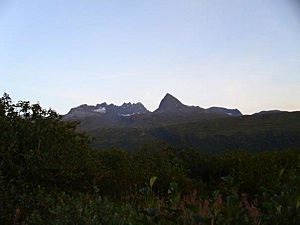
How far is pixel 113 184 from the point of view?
14734 millimetres

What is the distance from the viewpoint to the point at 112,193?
46.7ft

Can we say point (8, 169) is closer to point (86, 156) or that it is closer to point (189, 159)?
point (86, 156)

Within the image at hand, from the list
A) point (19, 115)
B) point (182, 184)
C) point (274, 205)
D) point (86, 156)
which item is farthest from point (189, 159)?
point (274, 205)

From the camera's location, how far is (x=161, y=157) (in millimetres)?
18859

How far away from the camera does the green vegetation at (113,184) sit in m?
3.23

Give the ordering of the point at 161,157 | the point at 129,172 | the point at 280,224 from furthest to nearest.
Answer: the point at 161,157 → the point at 129,172 → the point at 280,224

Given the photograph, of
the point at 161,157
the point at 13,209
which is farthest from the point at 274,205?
the point at 161,157

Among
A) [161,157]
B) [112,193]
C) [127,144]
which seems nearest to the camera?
[112,193]

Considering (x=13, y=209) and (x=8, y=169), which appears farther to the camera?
(x=8, y=169)

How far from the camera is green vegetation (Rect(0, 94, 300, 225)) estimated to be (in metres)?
3.23

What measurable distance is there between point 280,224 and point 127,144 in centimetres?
16179

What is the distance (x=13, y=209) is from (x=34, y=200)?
0.51m

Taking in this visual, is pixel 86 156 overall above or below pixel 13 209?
above

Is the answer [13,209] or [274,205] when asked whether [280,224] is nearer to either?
[274,205]
